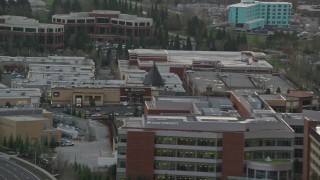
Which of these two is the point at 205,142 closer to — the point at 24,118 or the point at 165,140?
the point at 165,140

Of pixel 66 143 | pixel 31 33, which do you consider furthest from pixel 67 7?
pixel 66 143

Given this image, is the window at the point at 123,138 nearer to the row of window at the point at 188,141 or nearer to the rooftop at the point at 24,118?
the row of window at the point at 188,141

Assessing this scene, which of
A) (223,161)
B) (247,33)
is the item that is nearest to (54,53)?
(247,33)

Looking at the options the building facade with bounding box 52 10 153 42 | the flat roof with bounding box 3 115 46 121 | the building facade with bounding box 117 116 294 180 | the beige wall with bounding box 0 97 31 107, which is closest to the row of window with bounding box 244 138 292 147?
the building facade with bounding box 117 116 294 180

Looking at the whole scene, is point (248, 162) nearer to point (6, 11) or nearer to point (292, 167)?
point (292, 167)

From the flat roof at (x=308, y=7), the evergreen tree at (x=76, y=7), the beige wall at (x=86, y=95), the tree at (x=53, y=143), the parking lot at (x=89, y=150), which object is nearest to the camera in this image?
the parking lot at (x=89, y=150)

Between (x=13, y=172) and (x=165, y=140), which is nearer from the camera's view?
(x=165, y=140)

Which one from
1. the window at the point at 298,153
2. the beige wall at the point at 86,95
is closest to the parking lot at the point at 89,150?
the beige wall at the point at 86,95
